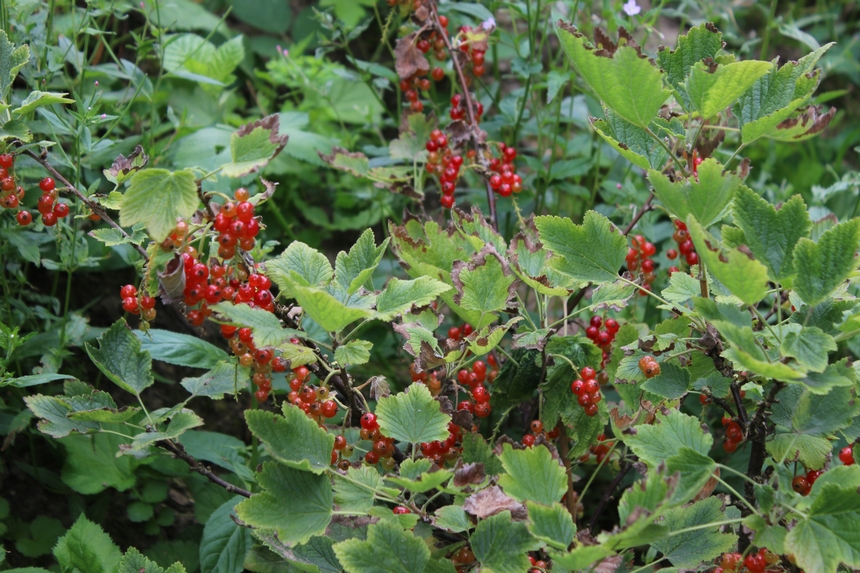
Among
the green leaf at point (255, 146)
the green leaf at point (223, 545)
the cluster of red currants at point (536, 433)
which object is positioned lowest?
the green leaf at point (223, 545)

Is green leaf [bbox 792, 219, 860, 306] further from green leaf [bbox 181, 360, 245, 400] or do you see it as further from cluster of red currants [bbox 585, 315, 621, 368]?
green leaf [bbox 181, 360, 245, 400]

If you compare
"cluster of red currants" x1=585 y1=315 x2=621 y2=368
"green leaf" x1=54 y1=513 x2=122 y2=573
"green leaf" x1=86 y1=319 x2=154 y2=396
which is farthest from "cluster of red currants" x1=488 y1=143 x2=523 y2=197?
"green leaf" x1=54 y1=513 x2=122 y2=573

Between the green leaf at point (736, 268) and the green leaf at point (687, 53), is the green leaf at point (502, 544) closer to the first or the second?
the green leaf at point (736, 268)

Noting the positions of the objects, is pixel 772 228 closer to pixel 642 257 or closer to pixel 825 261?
pixel 825 261

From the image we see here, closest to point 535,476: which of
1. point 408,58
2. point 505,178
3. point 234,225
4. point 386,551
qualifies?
point 386,551

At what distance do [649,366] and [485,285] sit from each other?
22 cm

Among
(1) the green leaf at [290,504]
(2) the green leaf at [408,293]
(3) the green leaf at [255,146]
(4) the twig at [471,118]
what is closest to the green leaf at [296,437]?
(1) the green leaf at [290,504]

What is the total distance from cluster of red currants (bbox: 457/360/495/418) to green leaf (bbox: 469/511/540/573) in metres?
0.21

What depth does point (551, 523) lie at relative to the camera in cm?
69

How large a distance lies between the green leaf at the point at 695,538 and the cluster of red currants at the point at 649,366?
0.15m

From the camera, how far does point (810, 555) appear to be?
0.67 meters

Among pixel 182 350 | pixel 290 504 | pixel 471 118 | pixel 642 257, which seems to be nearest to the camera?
pixel 290 504

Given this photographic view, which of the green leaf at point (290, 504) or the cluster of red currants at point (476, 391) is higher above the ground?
the green leaf at point (290, 504)

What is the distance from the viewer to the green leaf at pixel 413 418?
31.9 inches
